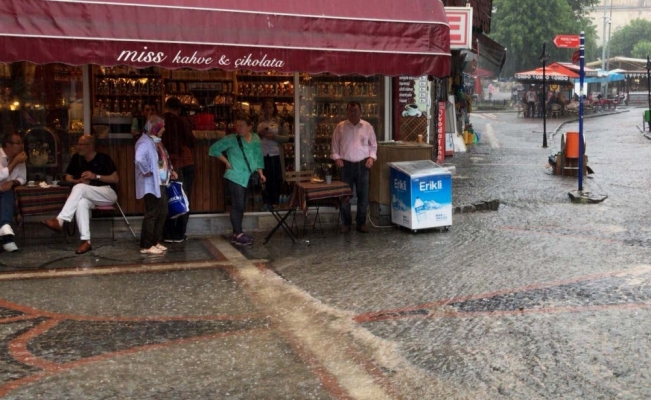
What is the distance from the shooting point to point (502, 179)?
56.4 feet

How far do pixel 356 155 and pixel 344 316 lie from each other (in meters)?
4.32

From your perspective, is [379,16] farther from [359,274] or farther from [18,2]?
[18,2]

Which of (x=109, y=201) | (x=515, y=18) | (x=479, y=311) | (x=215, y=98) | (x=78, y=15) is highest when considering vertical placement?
(x=515, y=18)

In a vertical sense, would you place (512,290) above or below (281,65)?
below

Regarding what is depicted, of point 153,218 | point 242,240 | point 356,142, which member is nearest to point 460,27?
point 356,142

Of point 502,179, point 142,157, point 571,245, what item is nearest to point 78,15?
point 142,157

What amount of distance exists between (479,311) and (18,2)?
587cm

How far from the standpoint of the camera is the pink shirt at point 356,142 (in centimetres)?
1091

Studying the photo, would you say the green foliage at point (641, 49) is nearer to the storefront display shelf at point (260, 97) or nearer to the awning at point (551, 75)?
the awning at point (551, 75)

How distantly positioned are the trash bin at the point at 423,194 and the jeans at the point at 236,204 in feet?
7.40

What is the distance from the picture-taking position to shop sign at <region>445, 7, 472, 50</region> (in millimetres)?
14930

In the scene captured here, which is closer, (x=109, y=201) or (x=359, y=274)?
(x=359, y=274)

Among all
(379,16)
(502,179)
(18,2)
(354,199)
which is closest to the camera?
(18,2)

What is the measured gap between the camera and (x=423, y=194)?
1077cm
